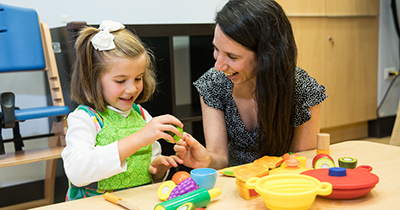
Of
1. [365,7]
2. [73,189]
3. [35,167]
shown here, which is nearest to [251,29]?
[73,189]

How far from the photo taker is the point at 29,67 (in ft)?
6.24

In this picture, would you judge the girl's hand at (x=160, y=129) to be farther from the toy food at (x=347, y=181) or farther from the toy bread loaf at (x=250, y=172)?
the toy food at (x=347, y=181)

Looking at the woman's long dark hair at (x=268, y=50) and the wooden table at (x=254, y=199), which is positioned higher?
the woman's long dark hair at (x=268, y=50)

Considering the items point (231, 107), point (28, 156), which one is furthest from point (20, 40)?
point (231, 107)

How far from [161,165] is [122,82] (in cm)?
26

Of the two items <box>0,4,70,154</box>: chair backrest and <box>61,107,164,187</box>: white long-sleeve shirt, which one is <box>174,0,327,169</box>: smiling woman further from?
<box>0,4,70,154</box>: chair backrest

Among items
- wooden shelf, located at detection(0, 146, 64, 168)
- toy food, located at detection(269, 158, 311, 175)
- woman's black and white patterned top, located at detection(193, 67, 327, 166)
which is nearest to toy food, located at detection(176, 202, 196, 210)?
toy food, located at detection(269, 158, 311, 175)

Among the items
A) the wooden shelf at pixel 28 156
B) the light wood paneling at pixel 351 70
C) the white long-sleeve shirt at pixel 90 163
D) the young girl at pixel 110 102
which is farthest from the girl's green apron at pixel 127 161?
the light wood paneling at pixel 351 70

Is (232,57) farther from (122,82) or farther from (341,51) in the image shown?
(341,51)

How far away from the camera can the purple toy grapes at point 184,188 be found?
0.69m

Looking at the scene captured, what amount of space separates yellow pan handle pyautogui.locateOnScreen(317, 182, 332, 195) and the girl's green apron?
0.53 meters

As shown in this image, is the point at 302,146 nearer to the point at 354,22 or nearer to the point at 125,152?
the point at 125,152

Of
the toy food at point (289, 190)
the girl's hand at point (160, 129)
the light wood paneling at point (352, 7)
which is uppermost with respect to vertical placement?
the light wood paneling at point (352, 7)

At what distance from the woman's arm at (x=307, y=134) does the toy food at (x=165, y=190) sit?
560 mm
